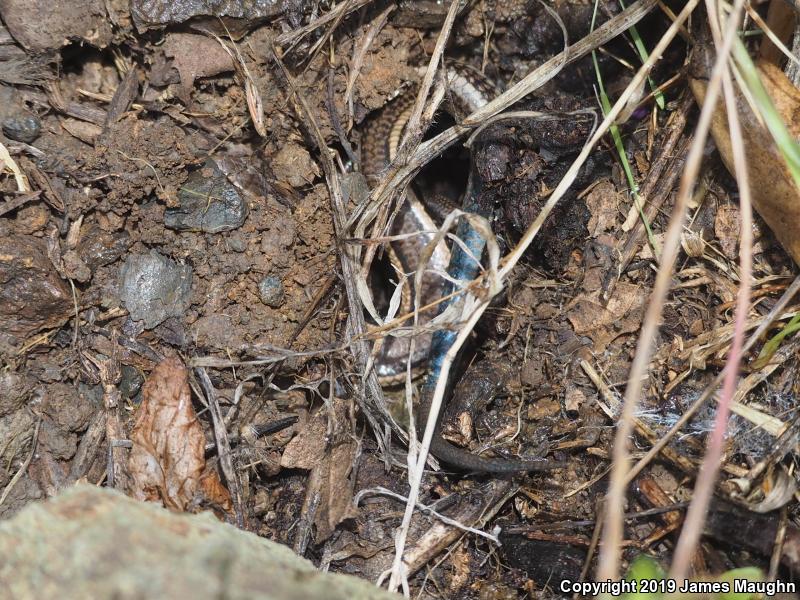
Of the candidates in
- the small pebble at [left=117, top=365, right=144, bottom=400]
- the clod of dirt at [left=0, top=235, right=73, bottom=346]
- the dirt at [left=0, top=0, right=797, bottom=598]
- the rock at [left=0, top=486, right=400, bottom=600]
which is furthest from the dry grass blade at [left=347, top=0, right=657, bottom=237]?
the rock at [left=0, top=486, right=400, bottom=600]

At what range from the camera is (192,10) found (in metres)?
2.84

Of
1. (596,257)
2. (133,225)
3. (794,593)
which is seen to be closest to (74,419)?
(133,225)

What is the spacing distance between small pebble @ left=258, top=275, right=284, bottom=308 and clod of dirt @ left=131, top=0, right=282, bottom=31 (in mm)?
1156

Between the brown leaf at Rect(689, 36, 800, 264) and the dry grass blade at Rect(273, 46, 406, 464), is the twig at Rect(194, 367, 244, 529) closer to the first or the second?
the dry grass blade at Rect(273, 46, 406, 464)

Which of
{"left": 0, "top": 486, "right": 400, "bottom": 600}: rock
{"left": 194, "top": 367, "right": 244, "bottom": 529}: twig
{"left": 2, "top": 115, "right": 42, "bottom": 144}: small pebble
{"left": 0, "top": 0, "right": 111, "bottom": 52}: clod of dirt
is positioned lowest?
{"left": 194, "top": 367, "right": 244, "bottom": 529}: twig

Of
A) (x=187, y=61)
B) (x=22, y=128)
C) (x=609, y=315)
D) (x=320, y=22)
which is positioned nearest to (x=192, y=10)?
(x=187, y=61)

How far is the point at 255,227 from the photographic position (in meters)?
3.04

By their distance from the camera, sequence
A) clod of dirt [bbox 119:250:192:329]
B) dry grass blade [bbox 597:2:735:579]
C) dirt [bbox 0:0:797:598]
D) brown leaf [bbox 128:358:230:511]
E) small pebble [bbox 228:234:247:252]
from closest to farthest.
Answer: dry grass blade [bbox 597:2:735:579] → brown leaf [bbox 128:358:230:511] → dirt [bbox 0:0:797:598] → clod of dirt [bbox 119:250:192:329] → small pebble [bbox 228:234:247:252]

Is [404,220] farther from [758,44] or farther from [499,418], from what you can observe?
[758,44]

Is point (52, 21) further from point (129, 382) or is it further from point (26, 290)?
point (129, 382)

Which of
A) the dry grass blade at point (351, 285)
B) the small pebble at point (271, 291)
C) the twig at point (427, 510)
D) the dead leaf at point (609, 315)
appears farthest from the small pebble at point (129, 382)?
the dead leaf at point (609, 315)

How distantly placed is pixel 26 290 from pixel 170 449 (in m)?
0.89

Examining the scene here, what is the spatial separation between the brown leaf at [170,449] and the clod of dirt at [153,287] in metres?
0.26

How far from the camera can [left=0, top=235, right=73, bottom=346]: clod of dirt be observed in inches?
105
